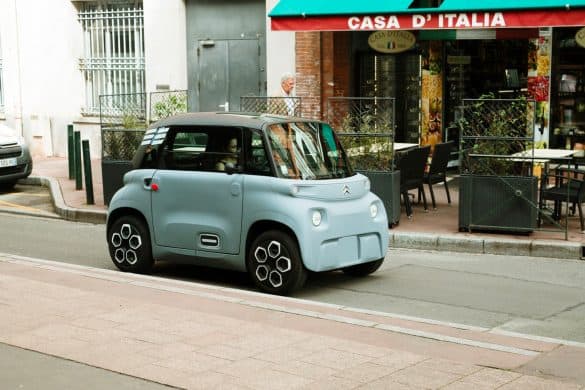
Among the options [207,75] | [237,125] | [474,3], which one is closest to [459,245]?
[237,125]

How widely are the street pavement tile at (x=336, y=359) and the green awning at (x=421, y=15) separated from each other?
8.66 meters

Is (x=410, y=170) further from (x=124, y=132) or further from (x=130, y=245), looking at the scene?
(x=130, y=245)

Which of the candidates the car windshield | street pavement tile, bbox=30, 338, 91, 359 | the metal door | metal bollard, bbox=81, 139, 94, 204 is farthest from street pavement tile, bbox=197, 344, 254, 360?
the metal door

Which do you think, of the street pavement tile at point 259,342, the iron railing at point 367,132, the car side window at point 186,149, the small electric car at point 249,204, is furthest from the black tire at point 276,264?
the iron railing at point 367,132

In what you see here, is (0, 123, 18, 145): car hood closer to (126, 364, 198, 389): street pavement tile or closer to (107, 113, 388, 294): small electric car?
(107, 113, 388, 294): small electric car

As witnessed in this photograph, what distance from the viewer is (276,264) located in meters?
9.31

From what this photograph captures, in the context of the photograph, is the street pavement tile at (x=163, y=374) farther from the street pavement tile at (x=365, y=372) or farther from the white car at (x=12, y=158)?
the white car at (x=12, y=158)

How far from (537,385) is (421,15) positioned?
9592 millimetres

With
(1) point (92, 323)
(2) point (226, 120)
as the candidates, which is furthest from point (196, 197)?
(1) point (92, 323)

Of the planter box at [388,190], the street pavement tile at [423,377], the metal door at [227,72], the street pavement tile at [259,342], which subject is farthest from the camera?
the metal door at [227,72]

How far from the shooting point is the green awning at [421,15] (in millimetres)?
13969

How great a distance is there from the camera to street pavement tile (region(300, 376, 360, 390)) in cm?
607

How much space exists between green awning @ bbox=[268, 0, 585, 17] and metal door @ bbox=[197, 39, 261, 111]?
281 centimetres

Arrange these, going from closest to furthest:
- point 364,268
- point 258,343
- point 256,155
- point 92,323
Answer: point 258,343
point 92,323
point 256,155
point 364,268
